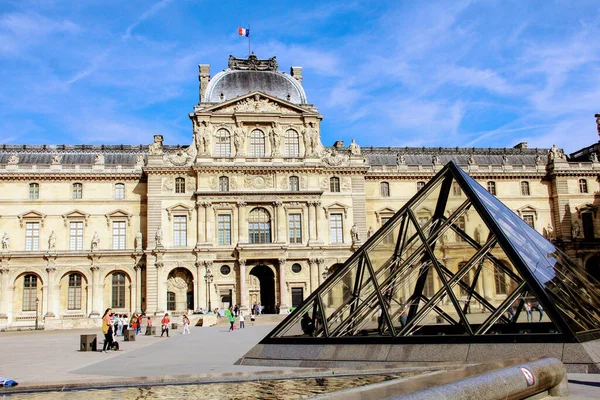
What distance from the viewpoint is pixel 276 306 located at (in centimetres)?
4741

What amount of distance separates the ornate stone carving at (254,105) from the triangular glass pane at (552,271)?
34033 millimetres

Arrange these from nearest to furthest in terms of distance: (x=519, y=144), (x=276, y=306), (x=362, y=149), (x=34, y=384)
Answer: (x=34, y=384)
(x=276, y=306)
(x=362, y=149)
(x=519, y=144)

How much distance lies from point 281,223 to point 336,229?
4.43m

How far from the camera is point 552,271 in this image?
595 inches

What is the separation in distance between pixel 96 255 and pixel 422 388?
4390cm

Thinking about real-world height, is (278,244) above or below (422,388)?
above

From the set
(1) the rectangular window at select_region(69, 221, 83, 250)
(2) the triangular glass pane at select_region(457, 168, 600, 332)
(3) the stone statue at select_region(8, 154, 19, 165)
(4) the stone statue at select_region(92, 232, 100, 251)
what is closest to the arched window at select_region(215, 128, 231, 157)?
(4) the stone statue at select_region(92, 232, 100, 251)

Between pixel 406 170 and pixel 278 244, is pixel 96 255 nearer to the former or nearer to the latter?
pixel 278 244

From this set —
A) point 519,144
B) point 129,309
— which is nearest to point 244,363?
point 129,309

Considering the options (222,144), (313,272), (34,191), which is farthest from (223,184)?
(34,191)

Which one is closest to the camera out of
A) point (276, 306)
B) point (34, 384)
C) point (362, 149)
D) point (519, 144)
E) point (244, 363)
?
point (34, 384)

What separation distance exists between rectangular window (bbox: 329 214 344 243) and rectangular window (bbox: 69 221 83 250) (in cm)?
1872

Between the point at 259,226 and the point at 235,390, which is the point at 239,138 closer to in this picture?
the point at 259,226

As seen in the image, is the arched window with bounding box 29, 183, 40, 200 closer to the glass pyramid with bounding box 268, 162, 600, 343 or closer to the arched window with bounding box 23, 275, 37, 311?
the arched window with bounding box 23, 275, 37, 311
